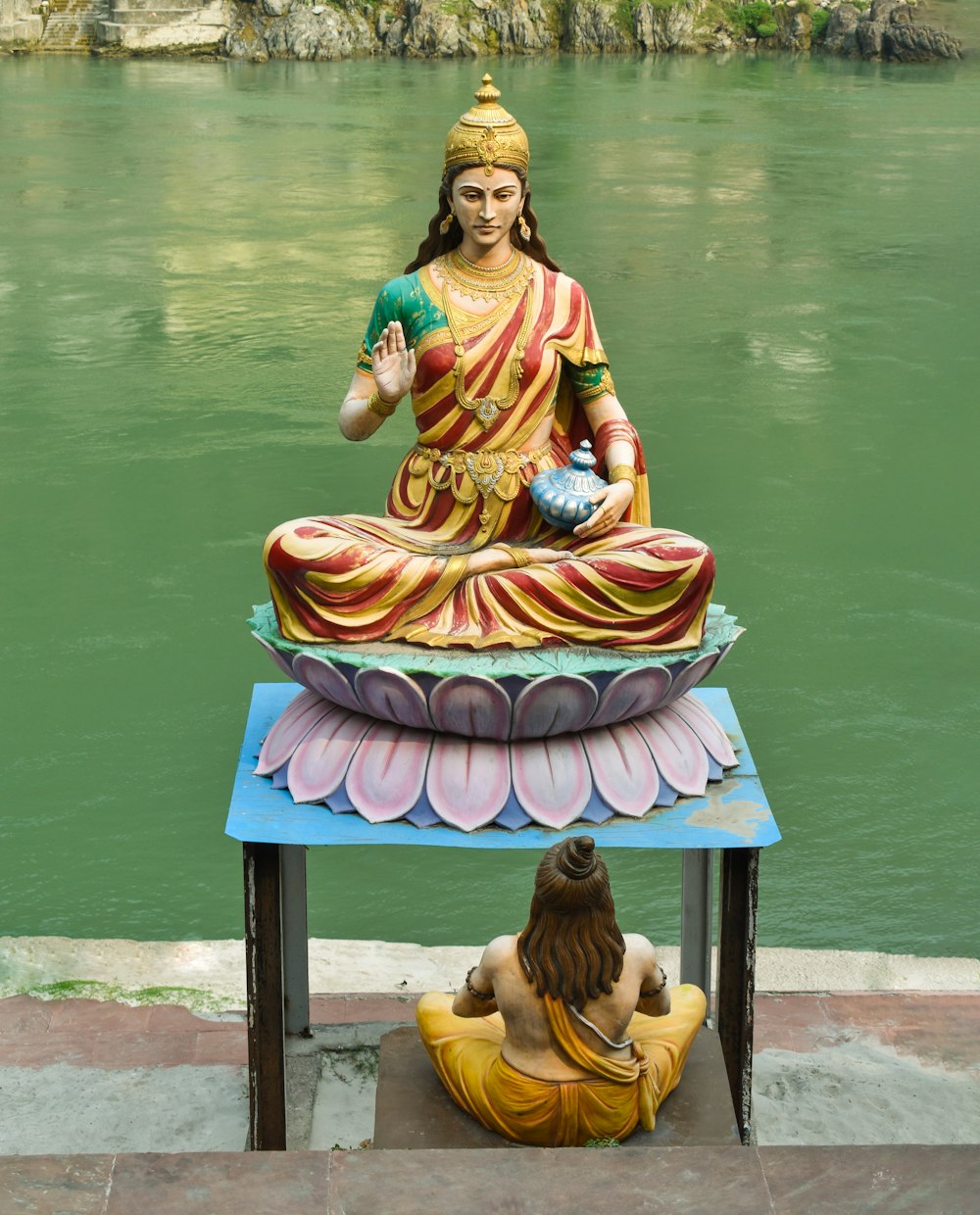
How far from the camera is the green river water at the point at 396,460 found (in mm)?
5656

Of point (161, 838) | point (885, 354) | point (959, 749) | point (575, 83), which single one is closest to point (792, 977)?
point (959, 749)

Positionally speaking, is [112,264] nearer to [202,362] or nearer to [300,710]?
[202,362]

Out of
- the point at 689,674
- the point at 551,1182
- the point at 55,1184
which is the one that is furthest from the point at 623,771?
the point at 55,1184

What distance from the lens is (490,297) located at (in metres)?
4.32

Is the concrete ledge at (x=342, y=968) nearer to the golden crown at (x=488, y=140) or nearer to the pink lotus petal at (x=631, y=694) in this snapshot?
the pink lotus petal at (x=631, y=694)

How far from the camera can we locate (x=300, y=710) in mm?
4129

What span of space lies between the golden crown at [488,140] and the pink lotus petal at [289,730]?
4.40 ft

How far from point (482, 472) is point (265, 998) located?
54.2 inches

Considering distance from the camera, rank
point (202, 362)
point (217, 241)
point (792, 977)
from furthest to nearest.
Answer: point (217, 241) → point (202, 362) → point (792, 977)

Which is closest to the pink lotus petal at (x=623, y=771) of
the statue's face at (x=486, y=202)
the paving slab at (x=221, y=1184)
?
the statue's face at (x=486, y=202)

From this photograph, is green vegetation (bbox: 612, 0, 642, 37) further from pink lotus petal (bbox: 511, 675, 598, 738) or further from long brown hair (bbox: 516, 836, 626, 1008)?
long brown hair (bbox: 516, 836, 626, 1008)

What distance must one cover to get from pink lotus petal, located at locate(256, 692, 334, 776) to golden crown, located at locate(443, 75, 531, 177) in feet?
4.40

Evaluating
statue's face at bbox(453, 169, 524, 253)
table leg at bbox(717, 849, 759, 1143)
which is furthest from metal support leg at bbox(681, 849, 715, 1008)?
statue's face at bbox(453, 169, 524, 253)

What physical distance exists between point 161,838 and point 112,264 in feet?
26.4
